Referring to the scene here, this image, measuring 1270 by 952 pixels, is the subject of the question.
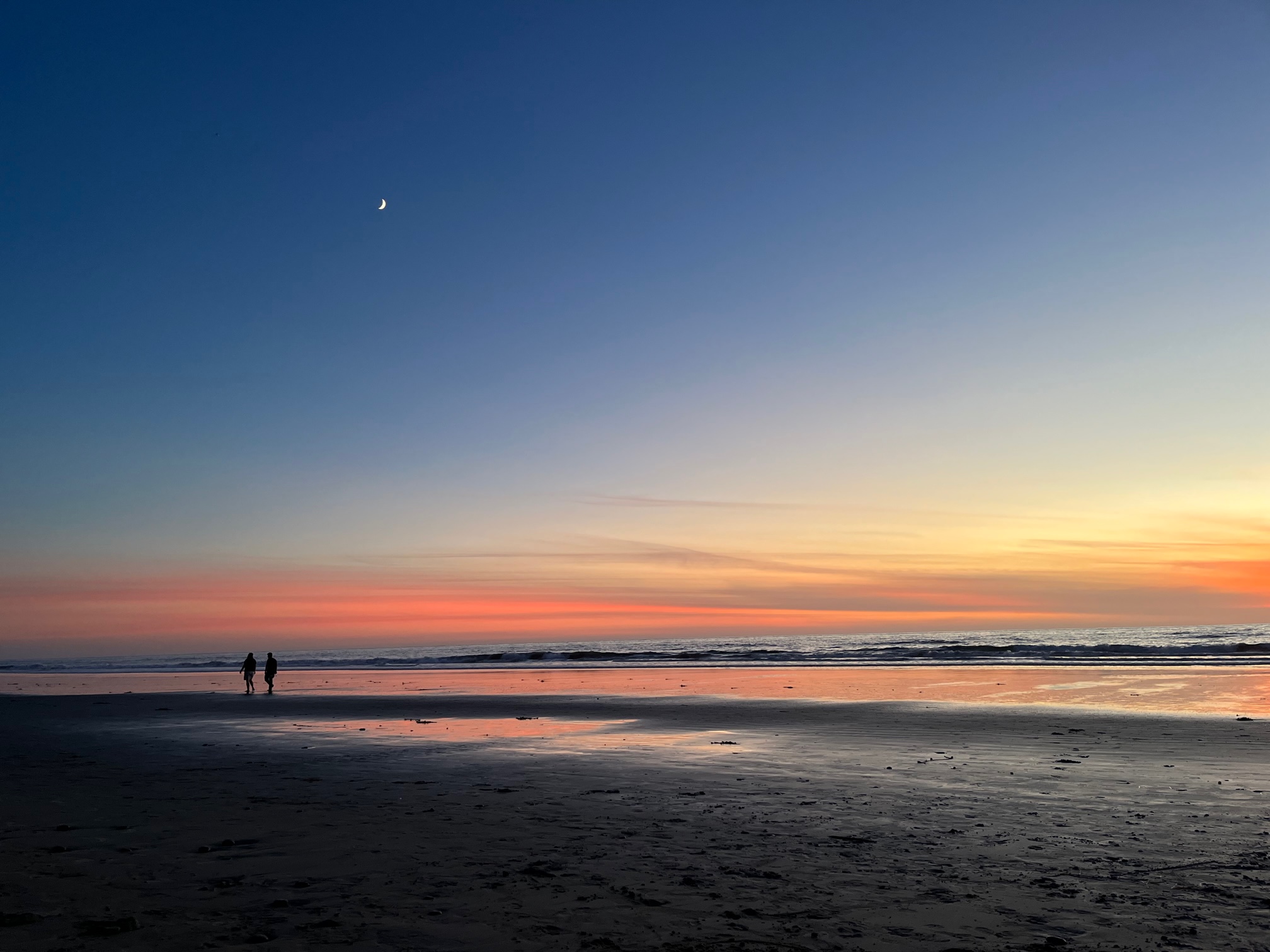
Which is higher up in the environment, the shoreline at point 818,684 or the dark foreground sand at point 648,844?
the dark foreground sand at point 648,844

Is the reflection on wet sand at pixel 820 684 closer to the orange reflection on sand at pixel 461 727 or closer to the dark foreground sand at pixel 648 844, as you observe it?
the orange reflection on sand at pixel 461 727

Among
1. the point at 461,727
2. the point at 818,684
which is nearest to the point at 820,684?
the point at 818,684

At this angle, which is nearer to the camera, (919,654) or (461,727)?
(461,727)

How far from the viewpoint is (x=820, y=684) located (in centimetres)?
3981

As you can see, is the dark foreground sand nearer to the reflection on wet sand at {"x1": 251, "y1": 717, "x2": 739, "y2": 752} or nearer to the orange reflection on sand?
the reflection on wet sand at {"x1": 251, "y1": 717, "x2": 739, "y2": 752}

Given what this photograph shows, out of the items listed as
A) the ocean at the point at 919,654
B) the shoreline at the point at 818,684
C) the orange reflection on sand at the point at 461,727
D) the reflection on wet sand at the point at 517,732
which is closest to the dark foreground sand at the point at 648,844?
the reflection on wet sand at the point at 517,732

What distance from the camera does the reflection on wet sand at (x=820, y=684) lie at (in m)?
30.6

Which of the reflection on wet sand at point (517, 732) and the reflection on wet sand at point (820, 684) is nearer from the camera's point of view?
the reflection on wet sand at point (517, 732)

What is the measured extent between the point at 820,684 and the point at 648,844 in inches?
1268

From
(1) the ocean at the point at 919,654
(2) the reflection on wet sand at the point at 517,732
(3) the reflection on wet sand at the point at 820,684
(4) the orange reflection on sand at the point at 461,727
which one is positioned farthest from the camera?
(1) the ocean at the point at 919,654

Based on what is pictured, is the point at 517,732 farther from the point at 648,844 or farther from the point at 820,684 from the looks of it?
the point at 820,684

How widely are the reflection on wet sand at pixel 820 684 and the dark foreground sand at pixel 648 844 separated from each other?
11725 mm

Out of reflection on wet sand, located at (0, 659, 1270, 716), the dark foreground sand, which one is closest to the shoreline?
reflection on wet sand, located at (0, 659, 1270, 716)

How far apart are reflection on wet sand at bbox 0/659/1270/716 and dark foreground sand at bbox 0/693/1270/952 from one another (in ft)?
38.5
